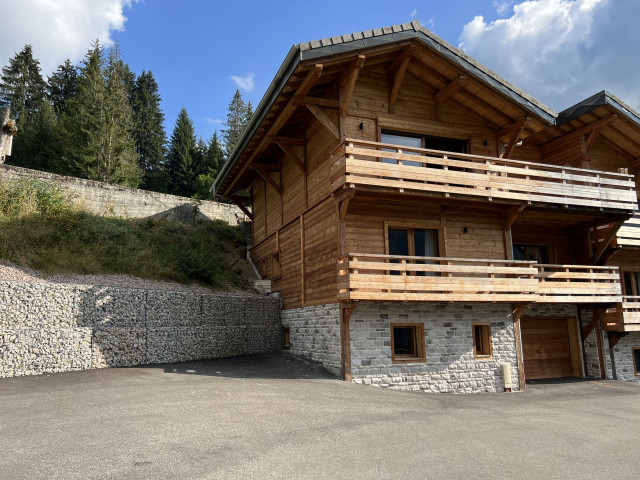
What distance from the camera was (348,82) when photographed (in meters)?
13.8

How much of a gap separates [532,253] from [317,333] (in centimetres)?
984

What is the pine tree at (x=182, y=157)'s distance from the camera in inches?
1794

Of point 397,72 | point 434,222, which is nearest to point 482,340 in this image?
point 434,222

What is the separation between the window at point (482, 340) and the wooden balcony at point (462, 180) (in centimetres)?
406

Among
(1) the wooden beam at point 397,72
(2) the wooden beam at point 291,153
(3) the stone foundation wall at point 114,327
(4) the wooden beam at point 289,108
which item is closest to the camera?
(3) the stone foundation wall at point 114,327

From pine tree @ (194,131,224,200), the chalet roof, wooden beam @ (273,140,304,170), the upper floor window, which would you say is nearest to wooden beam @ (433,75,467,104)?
the chalet roof

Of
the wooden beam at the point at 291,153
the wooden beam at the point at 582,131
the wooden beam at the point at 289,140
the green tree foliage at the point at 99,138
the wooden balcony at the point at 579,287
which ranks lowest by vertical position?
the wooden balcony at the point at 579,287

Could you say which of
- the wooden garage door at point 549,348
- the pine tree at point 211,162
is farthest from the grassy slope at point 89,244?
the pine tree at point 211,162

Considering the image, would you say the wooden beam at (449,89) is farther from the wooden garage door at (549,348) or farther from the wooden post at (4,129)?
the wooden post at (4,129)

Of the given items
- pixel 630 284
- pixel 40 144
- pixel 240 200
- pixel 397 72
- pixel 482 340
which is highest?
pixel 40 144

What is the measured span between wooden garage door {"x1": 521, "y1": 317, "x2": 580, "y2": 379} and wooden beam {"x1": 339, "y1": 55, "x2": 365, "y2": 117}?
10.4m

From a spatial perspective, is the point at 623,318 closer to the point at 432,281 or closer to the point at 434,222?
the point at 434,222

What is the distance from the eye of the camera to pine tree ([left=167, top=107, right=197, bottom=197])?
45562 mm

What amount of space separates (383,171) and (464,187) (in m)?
2.83
